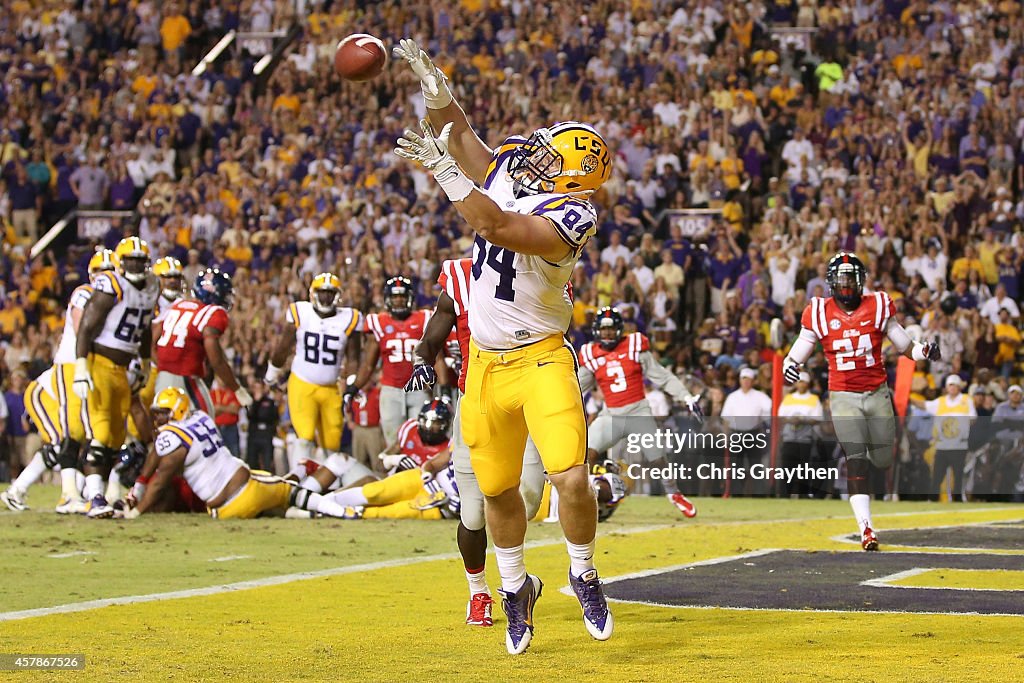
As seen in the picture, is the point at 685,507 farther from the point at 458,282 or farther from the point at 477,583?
the point at 477,583

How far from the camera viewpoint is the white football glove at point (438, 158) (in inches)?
200

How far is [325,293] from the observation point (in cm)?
1346

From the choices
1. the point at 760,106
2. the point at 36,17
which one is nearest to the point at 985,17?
the point at 760,106

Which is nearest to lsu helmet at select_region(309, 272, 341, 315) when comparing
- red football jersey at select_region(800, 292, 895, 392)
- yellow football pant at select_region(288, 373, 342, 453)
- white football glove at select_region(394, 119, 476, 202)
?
yellow football pant at select_region(288, 373, 342, 453)

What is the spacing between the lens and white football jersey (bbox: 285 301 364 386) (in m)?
13.4

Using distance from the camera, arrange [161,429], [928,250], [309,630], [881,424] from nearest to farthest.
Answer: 1. [309,630]
2. [881,424]
3. [161,429]
4. [928,250]

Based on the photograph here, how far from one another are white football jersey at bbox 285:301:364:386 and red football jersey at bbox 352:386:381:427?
1.33 meters

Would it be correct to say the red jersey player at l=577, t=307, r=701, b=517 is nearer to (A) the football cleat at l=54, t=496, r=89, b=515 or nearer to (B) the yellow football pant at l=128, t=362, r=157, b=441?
(B) the yellow football pant at l=128, t=362, r=157, b=441

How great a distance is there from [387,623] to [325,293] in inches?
287

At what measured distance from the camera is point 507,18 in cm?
2139

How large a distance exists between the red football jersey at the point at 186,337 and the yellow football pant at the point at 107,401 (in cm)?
75

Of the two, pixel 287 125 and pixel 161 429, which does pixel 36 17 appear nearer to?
pixel 287 125

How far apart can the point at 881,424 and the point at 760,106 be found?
375 inches

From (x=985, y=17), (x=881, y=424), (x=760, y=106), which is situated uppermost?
(x=985, y=17)
